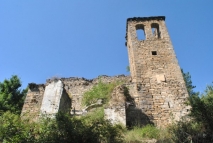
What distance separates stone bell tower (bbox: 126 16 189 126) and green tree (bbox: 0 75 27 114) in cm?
855

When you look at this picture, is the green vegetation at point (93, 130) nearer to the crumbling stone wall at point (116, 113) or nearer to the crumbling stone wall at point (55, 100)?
the crumbling stone wall at point (116, 113)

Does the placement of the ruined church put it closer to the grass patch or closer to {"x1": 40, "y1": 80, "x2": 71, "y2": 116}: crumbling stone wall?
{"x1": 40, "y1": 80, "x2": 71, "y2": 116}: crumbling stone wall

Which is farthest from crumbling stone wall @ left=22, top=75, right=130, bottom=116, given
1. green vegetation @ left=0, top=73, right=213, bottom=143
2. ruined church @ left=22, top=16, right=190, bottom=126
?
green vegetation @ left=0, top=73, right=213, bottom=143

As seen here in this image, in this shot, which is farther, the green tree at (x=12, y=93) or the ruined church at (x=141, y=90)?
the green tree at (x=12, y=93)

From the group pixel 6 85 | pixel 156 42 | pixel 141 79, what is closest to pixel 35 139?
pixel 141 79

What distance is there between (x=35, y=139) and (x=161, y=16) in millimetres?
11584

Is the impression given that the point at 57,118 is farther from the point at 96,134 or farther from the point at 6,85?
the point at 6,85

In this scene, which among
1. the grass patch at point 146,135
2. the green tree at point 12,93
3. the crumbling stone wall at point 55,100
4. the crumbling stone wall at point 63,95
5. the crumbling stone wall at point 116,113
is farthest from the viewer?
the green tree at point 12,93

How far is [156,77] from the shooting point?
37.0 ft

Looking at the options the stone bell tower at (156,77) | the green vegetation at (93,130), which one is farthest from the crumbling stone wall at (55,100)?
the green vegetation at (93,130)

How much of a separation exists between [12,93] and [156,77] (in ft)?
34.2

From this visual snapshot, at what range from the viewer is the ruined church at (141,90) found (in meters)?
9.72

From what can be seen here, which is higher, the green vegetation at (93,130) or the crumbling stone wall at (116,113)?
the crumbling stone wall at (116,113)

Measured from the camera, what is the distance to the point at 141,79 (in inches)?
440
